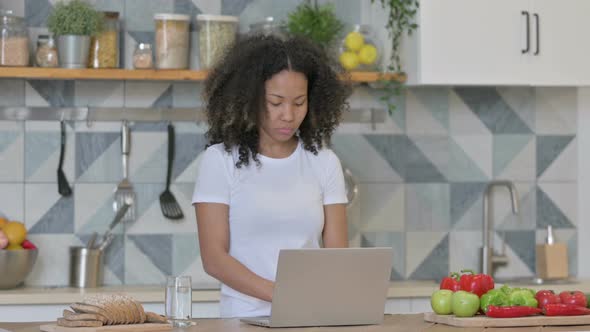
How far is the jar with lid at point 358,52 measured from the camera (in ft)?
12.5

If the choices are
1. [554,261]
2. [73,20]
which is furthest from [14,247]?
[554,261]

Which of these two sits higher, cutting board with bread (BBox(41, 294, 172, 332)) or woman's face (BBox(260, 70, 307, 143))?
woman's face (BBox(260, 70, 307, 143))

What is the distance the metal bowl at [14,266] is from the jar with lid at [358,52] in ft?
4.36

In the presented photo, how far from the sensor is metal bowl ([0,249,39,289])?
11.6 ft

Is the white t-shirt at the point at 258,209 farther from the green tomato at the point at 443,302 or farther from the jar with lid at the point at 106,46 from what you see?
the jar with lid at the point at 106,46

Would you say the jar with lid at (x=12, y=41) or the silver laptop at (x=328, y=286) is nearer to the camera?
the silver laptop at (x=328, y=286)

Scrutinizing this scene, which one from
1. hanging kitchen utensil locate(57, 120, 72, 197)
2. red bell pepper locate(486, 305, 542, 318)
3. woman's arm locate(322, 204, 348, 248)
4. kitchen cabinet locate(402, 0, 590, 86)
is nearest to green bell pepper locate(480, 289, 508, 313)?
red bell pepper locate(486, 305, 542, 318)

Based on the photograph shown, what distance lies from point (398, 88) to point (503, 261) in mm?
856

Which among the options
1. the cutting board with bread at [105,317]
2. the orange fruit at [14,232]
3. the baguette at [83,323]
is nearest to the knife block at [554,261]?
the orange fruit at [14,232]

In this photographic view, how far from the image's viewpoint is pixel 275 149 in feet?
8.70

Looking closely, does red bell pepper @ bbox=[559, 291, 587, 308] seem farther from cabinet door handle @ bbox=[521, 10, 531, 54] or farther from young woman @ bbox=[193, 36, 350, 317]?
cabinet door handle @ bbox=[521, 10, 531, 54]

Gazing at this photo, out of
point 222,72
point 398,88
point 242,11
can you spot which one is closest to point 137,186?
point 242,11

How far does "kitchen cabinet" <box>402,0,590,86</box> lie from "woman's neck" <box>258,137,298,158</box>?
3.98ft

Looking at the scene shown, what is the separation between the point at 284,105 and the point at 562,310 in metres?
Result: 0.82
